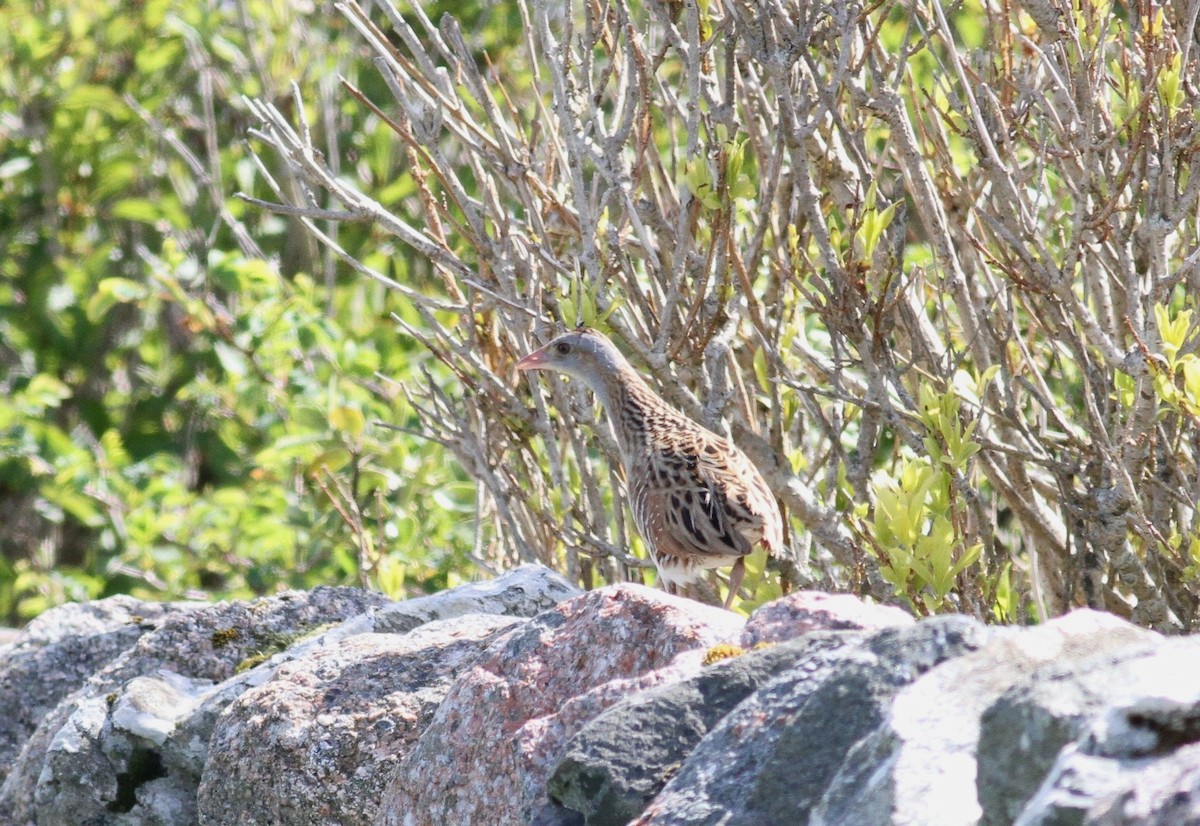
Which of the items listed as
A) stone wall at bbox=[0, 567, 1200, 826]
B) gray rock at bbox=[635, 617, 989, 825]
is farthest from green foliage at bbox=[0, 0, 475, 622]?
gray rock at bbox=[635, 617, 989, 825]

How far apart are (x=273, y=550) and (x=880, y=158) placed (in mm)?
4400

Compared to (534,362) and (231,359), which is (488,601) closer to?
(534,362)

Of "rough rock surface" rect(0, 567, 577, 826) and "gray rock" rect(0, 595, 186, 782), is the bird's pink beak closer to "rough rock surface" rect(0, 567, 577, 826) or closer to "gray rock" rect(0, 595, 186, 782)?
"rough rock surface" rect(0, 567, 577, 826)

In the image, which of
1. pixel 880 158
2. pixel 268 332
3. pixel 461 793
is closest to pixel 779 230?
pixel 880 158

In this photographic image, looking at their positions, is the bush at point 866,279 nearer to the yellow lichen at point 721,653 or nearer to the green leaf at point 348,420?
the yellow lichen at point 721,653

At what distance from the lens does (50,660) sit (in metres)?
6.49

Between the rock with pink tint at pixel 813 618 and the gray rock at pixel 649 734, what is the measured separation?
0.63 feet

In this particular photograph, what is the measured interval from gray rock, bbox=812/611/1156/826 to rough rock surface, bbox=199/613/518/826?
1.83 m

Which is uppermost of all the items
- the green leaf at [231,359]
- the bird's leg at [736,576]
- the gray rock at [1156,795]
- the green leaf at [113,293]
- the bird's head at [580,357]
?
the green leaf at [113,293]

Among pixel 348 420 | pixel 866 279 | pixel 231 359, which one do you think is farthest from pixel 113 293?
pixel 866 279

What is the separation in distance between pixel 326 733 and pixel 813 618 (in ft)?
4.94

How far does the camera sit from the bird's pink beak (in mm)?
6008

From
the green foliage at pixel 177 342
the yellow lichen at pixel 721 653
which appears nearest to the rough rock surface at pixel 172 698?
the yellow lichen at pixel 721 653

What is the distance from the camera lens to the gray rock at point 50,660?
6.43 meters
